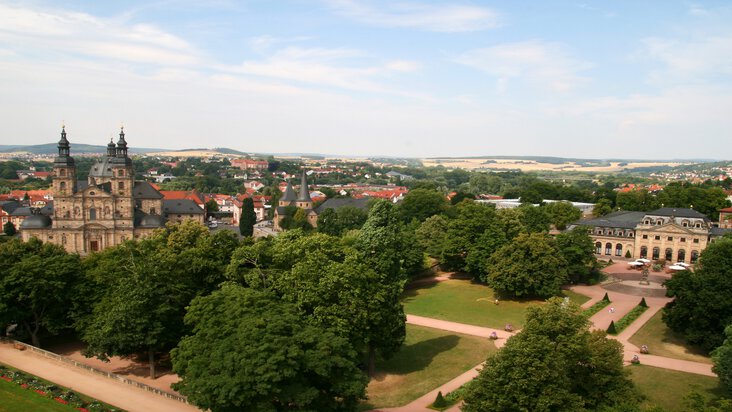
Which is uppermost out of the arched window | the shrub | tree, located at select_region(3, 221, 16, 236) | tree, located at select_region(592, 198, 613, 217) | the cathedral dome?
tree, located at select_region(592, 198, 613, 217)

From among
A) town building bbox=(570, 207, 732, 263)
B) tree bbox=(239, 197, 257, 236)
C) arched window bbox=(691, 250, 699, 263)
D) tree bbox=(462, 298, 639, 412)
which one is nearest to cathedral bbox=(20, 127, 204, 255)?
tree bbox=(239, 197, 257, 236)

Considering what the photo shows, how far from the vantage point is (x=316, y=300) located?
3266cm

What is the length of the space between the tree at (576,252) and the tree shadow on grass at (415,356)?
→ 2370 cm

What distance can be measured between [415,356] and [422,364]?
167cm

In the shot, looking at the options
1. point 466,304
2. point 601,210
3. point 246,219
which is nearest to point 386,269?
point 466,304

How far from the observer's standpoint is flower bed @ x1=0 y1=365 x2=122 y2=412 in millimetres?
30406

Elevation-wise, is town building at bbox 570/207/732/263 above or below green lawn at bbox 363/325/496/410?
above

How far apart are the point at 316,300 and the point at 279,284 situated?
3.25 meters

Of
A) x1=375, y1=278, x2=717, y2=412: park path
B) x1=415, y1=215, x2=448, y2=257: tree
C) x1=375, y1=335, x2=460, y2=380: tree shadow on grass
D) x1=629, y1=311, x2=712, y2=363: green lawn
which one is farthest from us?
x1=415, y1=215, x2=448, y2=257: tree

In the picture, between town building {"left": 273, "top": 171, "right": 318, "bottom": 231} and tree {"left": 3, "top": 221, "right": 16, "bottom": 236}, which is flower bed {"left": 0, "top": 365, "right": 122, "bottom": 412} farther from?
town building {"left": 273, "top": 171, "right": 318, "bottom": 231}

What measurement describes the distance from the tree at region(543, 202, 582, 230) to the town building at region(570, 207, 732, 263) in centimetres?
911

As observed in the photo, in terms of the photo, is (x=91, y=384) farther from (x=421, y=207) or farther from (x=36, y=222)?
(x=421, y=207)

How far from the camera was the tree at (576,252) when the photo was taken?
62375mm

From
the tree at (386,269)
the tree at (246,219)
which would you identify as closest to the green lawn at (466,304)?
the tree at (386,269)
